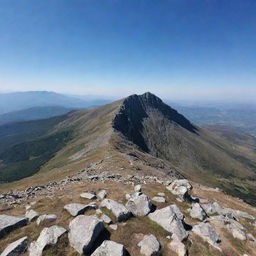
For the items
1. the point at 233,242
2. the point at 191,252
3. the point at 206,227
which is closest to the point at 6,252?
the point at 191,252

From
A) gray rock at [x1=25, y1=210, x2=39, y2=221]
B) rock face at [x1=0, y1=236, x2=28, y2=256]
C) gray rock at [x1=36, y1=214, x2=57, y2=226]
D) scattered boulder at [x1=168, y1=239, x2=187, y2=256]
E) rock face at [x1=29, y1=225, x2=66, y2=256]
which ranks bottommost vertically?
scattered boulder at [x1=168, y1=239, x2=187, y2=256]

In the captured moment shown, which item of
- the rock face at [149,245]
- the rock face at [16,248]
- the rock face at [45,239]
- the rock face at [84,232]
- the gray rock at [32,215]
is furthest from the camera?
the gray rock at [32,215]

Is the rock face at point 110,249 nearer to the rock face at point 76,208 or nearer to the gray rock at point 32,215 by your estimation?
the rock face at point 76,208

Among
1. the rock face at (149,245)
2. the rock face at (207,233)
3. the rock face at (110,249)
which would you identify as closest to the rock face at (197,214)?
the rock face at (207,233)

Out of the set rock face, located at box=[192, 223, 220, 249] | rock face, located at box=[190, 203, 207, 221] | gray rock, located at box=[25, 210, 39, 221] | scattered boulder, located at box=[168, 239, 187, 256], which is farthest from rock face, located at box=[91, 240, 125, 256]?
rock face, located at box=[190, 203, 207, 221]

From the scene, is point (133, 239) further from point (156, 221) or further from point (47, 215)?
point (47, 215)

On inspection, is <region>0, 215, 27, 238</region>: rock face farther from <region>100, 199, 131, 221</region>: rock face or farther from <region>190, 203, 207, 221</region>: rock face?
<region>190, 203, 207, 221</region>: rock face

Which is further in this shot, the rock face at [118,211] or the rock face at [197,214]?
the rock face at [197,214]

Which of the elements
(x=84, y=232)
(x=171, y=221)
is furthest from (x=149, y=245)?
(x=84, y=232)
